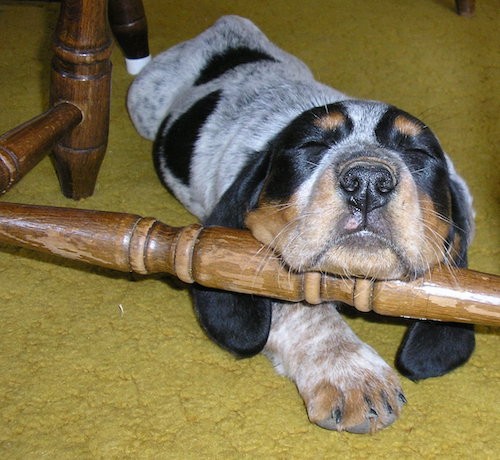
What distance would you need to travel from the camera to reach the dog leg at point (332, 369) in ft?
7.06

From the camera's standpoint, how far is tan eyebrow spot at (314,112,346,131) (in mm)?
2365

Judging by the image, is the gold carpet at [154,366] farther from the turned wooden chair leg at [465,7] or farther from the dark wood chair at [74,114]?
the turned wooden chair leg at [465,7]

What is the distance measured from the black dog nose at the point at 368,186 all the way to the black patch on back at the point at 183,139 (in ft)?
4.26

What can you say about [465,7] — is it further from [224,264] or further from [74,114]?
[224,264]

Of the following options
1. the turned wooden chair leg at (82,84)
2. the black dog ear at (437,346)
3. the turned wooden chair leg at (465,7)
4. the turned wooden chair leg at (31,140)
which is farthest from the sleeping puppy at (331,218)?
the turned wooden chair leg at (465,7)

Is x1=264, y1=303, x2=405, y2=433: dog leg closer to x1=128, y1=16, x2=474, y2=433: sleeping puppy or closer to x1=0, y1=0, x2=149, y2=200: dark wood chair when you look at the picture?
x1=128, y1=16, x2=474, y2=433: sleeping puppy

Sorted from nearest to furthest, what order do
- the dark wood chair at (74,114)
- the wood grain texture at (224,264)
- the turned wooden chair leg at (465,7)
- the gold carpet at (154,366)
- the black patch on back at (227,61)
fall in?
the wood grain texture at (224,264) < the gold carpet at (154,366) < the dark wood chair at (74,114) < the black patch on back at (227,61) < the turned wooden chair leg at (465,7)

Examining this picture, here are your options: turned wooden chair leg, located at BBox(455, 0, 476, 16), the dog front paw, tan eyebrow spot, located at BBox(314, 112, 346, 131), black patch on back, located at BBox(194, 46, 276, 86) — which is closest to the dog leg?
the dog front paw

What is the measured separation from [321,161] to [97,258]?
65cm

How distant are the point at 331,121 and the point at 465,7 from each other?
275 cm

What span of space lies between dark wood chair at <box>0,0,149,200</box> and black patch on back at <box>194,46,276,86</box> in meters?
0.71

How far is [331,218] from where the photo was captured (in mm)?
1898

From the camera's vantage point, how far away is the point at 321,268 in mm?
1939

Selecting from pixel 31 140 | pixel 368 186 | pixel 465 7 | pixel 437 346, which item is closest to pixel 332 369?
pixel 437 346
